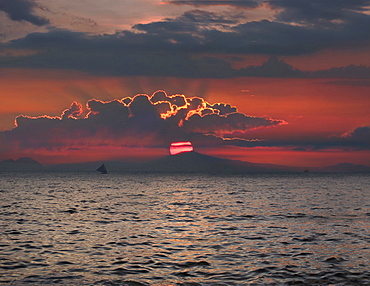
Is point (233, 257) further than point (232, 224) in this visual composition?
No

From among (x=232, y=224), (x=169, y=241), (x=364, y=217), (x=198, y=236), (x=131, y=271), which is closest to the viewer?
(x=131, y=271)

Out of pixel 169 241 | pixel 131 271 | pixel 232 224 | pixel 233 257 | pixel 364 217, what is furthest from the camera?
pixel 364 217

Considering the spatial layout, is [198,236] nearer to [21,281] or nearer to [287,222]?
[287,222]

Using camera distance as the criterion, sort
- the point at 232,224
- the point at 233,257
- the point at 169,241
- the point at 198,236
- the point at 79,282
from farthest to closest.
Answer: the point at 232,224, the point at 198,236, the point at 169,241, the point at 233,257, the point at 79,282

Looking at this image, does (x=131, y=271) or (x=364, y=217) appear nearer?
(x=131, y=271)

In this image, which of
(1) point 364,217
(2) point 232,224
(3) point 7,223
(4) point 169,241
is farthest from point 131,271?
(1) point 364,217

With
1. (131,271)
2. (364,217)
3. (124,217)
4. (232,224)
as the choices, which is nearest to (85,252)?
(131,271)

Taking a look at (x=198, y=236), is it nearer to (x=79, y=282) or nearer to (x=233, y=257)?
(x=233, y=257)

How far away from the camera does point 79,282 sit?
21297mm

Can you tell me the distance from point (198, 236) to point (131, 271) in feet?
41.2

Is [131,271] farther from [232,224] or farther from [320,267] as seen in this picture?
[232,224]

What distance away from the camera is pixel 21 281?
21.5 metres

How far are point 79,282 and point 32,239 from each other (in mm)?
14551

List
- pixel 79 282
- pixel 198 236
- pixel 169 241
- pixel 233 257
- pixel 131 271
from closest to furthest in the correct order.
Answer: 1. pixel 79 282
2. pixel 131 271
3. pixel 233 257
4. pixel 169 241
5. pixel 198 236
